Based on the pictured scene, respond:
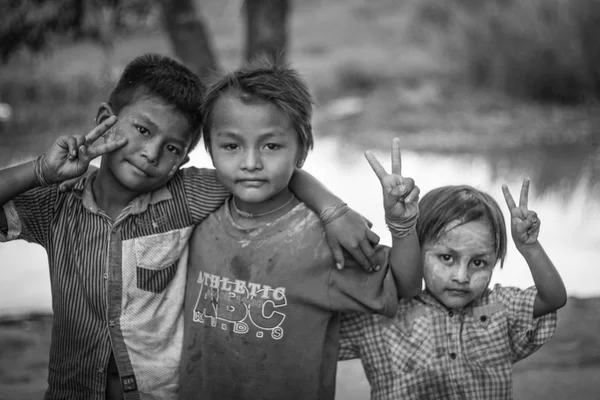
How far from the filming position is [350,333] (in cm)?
249

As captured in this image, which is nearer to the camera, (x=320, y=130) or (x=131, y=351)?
(x=131, y=351)

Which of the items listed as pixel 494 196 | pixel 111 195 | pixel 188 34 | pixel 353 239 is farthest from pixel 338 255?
pixel 494 196

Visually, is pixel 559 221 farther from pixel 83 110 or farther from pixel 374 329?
pixel 83 110

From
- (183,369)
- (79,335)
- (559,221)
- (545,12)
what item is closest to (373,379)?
(183,369)

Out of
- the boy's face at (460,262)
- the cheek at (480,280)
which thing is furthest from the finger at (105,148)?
the cheek at (480,280)

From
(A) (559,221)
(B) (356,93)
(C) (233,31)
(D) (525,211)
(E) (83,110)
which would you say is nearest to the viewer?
(D) (525,211)

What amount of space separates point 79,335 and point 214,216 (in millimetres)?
567

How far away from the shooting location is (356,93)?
10367 mm

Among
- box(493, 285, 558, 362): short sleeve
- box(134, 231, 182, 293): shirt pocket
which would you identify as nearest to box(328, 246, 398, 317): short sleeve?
box(493, 285, 558, 362): short sleeve

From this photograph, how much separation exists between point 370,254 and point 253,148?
476mm

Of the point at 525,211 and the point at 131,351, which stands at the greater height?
the point at 525,211

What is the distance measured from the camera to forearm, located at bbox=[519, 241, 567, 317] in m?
2.25

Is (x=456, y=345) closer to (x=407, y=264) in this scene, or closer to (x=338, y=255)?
(x=407, y=264)

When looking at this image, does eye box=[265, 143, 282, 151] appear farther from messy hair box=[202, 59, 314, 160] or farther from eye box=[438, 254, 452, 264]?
eye box=[438, 254, 452, 264]
